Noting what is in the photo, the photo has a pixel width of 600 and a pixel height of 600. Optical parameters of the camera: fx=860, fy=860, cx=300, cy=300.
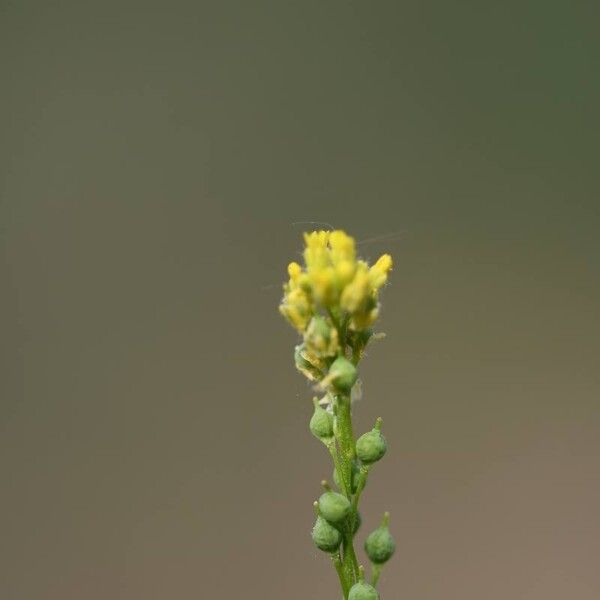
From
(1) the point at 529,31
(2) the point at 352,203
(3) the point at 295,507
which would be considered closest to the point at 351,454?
(3) the point at 295,507

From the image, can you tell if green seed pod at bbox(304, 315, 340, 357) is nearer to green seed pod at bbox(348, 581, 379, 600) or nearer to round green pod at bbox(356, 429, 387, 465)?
round green pod at bbox(356, 429, 387, 465)

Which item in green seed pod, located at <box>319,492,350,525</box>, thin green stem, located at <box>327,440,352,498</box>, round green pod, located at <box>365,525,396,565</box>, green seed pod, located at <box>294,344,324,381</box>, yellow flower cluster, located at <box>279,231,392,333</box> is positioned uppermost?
yellow flower cluster, located at <box>279,231,392,333</box>

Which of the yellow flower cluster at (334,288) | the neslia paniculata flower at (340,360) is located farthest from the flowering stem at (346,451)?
the yellow flower cluster at (334,288)

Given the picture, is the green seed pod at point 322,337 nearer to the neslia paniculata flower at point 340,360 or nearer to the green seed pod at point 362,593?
the neslia paniculata flower at point 340,360

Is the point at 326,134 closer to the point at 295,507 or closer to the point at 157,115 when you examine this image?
the point at 157,115

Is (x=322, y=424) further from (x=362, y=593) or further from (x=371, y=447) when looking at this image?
(x=362, y=593)

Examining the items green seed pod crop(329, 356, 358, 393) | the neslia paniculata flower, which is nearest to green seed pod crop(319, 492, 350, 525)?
the neslia paniculata flower
